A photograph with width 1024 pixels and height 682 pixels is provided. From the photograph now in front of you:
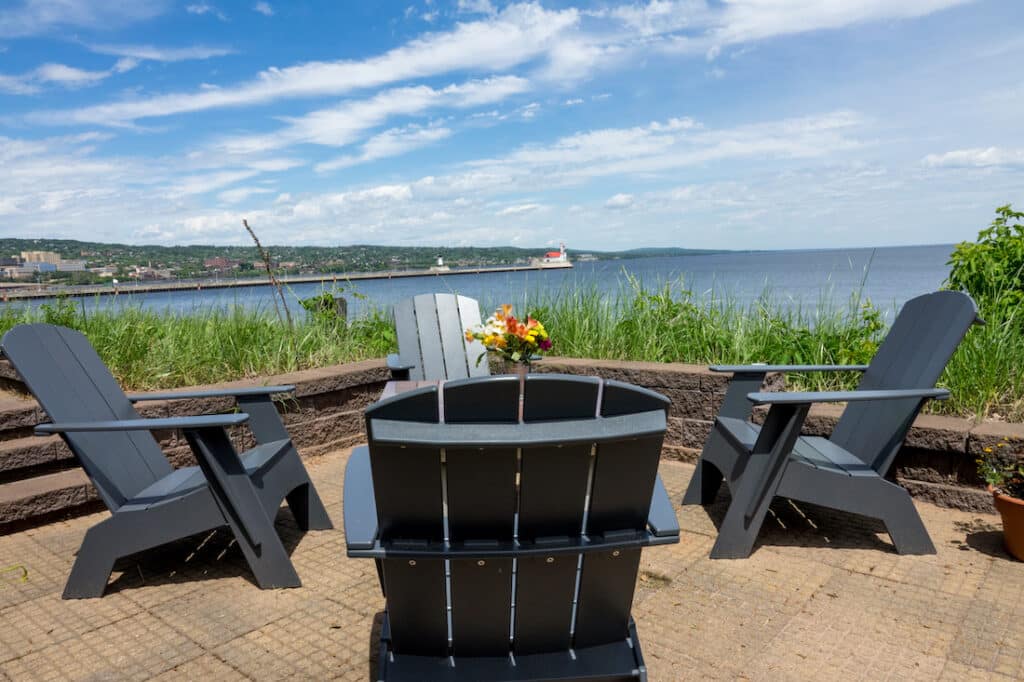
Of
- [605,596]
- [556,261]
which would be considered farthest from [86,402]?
[556,261]

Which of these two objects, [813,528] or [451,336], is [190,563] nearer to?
[451,336]

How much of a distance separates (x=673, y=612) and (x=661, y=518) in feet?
3.32

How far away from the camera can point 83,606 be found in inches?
98.9

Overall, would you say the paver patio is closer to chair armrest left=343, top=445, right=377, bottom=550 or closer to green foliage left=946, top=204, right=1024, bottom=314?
chair armrest left=343, top=445, right=377, bottom=550

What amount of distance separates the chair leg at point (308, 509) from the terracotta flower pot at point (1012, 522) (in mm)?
3107

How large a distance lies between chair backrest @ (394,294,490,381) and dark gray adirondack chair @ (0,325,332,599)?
162 cm

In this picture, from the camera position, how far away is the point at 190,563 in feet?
9.56

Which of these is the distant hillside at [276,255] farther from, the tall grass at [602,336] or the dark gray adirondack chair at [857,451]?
the dark gray adirondack chair at [857,451]

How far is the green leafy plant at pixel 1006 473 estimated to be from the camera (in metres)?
2.84

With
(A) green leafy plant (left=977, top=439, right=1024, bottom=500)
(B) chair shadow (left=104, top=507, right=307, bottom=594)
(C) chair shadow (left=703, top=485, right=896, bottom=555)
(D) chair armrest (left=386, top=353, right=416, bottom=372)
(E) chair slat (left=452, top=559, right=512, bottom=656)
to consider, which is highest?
(D) chair armrest (left=386, top=353, right=416, bottom=372)

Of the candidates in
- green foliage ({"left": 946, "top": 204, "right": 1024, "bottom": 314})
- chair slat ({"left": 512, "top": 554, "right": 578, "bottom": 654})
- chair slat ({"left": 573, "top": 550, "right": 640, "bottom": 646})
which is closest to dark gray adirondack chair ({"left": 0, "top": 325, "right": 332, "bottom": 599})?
chair slat ({"left": 512, "top": 554, "right": 578, "bottom": 654})

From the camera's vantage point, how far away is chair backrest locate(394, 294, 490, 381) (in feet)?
14.8

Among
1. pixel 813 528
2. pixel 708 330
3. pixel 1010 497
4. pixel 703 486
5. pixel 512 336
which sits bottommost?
pixel 813 528

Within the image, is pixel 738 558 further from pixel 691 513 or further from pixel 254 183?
pixel 254 183
